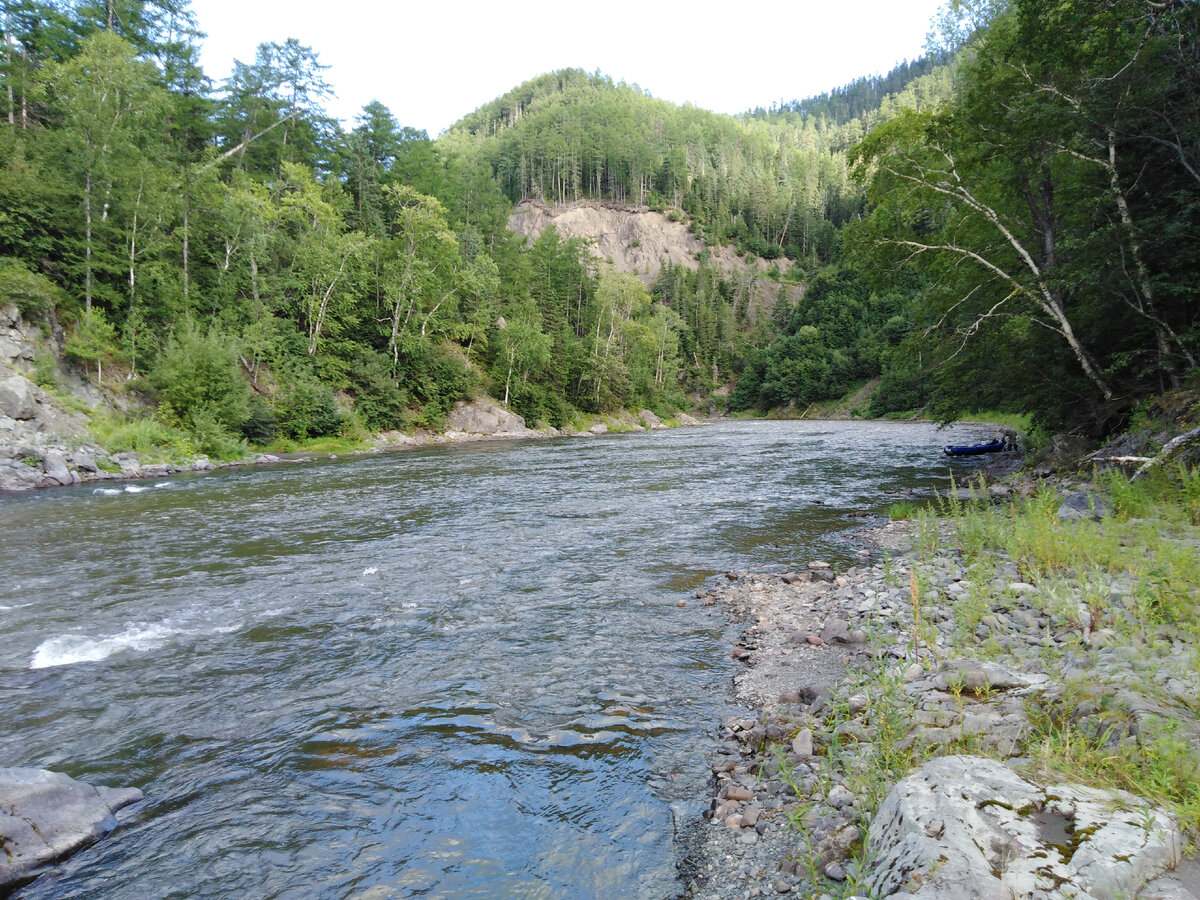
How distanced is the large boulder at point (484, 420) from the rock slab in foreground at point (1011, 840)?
46.3m

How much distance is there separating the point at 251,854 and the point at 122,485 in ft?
74.2

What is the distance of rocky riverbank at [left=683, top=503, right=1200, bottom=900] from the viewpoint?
9.04 ft

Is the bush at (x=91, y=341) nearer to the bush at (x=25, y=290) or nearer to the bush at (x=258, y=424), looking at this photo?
the bush at (x=25, y=290)

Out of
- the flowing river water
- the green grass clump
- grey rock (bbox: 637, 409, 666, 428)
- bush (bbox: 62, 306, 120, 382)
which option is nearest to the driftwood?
the flowing river water

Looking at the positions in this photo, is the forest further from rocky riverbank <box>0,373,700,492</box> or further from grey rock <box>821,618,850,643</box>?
grey rock <box>821,618,850,643</box>

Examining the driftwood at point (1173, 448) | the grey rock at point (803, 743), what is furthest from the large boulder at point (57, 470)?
the driftwood at point (1173, 448)

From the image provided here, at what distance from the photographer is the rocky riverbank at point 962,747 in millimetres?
2754

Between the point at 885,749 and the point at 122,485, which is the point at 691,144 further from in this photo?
the point at 885,749

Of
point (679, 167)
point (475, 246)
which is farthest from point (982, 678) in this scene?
point (679, 167)

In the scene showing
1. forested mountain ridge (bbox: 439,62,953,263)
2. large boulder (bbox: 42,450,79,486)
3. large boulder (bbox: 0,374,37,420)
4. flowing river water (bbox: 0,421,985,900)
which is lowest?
flowing river water (bbox: 0,421,985,900)

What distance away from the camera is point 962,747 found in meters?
4.11

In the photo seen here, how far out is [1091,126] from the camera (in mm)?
13141

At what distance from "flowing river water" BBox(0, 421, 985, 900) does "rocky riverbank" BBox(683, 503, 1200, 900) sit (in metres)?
0.57

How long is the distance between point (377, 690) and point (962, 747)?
568 centimetres
